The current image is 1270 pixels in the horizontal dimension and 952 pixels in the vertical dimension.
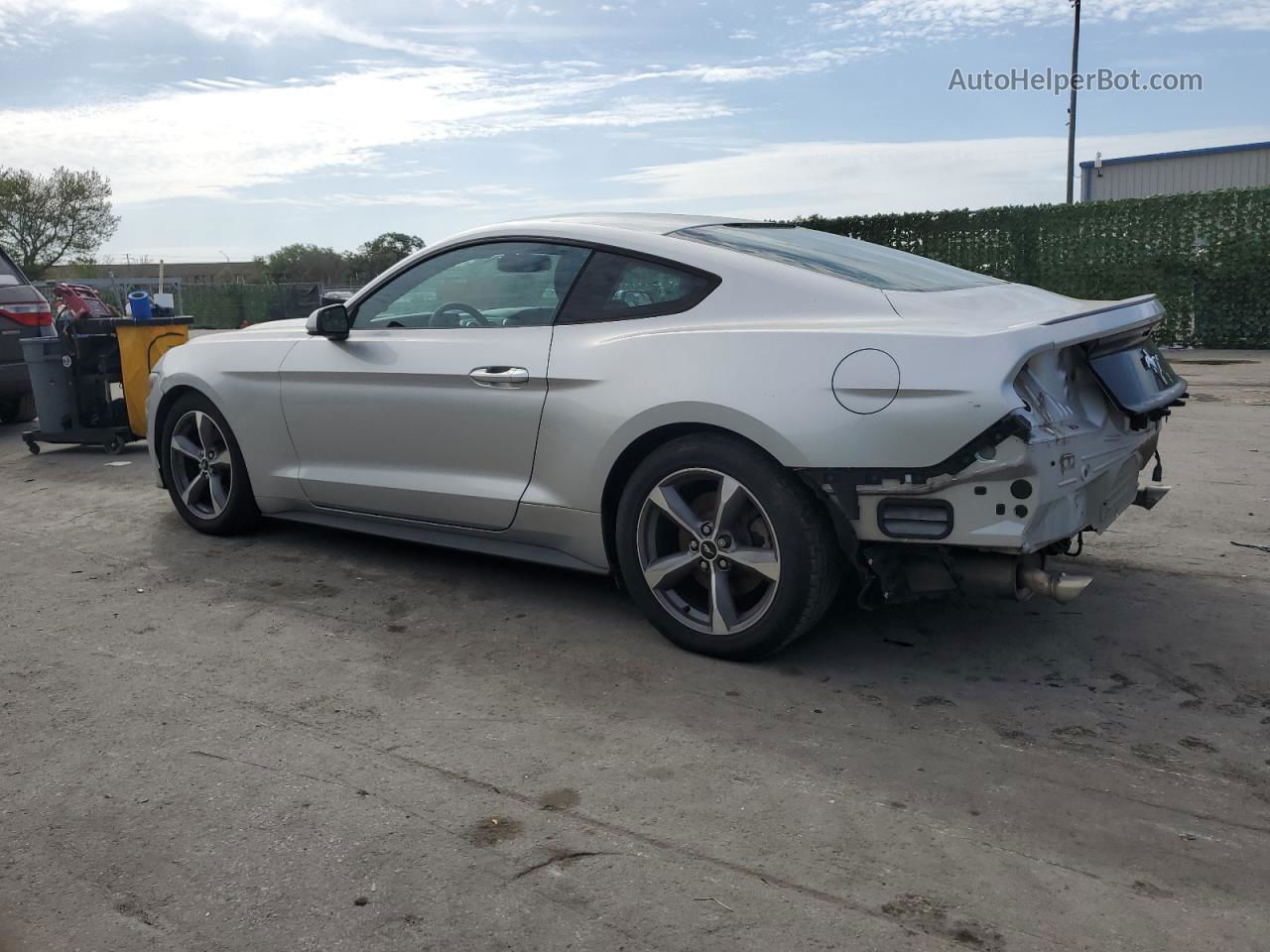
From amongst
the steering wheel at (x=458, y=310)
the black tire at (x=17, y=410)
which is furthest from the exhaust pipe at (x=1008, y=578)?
the black tire at (x=17, y=410)

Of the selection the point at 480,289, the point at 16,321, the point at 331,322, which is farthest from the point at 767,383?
the point at 16,321

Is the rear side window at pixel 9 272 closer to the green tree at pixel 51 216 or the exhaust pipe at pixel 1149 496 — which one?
the exhaust pipe at pixel 1149 496

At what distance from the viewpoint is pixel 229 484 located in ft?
19.1

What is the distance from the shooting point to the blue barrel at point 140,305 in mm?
8680

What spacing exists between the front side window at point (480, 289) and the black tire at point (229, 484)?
3.41 feet

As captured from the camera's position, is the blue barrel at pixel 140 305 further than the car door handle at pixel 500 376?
Yes

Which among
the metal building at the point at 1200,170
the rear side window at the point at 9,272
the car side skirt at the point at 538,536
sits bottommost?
the car side skirt at the point at 538,536

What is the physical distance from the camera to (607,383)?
162 inches

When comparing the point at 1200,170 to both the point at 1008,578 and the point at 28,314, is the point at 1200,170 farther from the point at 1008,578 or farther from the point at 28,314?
the point at 1008,578

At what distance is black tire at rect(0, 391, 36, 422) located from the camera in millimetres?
11773

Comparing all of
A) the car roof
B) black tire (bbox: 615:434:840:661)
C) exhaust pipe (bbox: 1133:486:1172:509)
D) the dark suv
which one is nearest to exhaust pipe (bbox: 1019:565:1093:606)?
black tire (bbox: 615:434:840:661)

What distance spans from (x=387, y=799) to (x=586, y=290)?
6.80ft

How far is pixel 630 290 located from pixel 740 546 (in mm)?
1053

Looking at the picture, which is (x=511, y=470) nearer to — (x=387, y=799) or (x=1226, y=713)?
(x=387, y=799)
